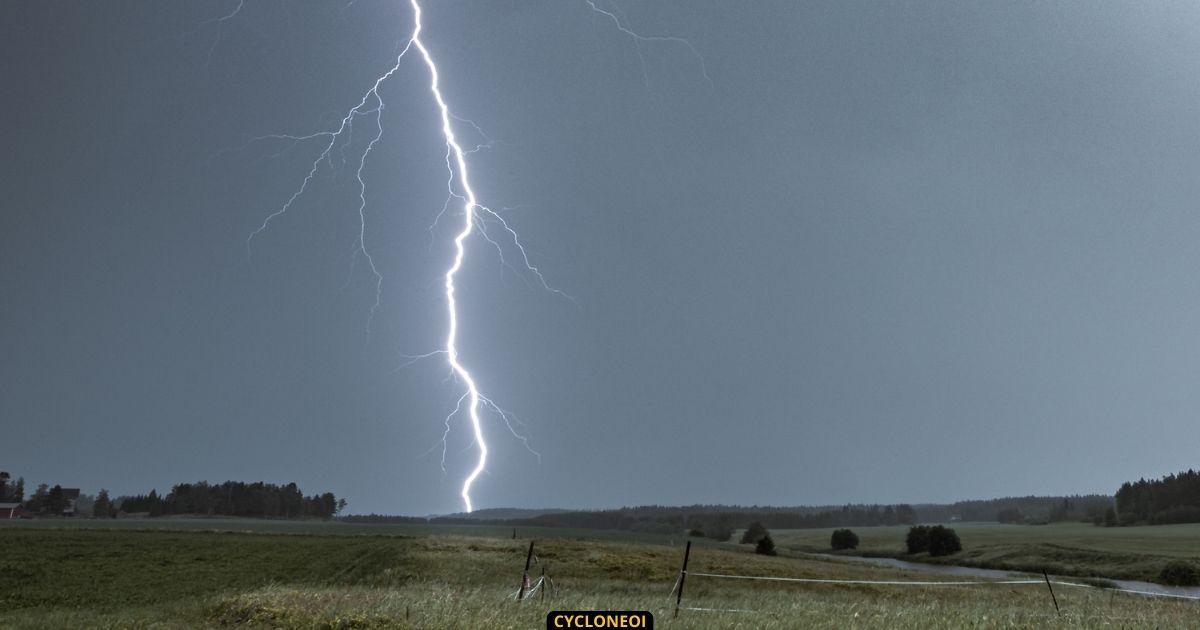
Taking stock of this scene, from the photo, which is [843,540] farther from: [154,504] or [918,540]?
[154,504]

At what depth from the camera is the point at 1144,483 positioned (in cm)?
12138

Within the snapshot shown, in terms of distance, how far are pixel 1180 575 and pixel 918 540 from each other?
41667 millimetres

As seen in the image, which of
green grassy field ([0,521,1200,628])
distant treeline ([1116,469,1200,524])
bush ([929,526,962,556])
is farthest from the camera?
distant treeline ([1116,469,1200,524])

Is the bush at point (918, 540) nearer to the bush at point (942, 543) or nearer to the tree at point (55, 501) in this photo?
the bush at point (942, 543)

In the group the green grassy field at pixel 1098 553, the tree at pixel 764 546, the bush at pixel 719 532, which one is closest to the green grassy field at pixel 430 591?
the tree at pixel 764 546

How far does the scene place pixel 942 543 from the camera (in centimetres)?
8812

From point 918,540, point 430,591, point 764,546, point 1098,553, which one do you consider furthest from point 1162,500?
point 430,591

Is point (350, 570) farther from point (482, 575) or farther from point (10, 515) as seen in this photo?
point (10, 515)

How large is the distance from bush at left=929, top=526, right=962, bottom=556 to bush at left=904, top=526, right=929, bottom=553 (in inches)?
41.3

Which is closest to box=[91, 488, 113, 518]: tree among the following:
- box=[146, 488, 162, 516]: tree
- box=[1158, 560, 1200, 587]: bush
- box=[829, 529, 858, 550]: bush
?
box=[146, 488, 162, 516]: tree

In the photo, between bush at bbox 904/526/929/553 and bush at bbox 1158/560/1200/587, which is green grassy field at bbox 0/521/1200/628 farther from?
bush at bbox 904/526/929/553

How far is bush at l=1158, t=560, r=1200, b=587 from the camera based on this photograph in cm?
5191

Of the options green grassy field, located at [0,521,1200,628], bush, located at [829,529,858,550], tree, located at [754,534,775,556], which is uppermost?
green grassy field, located at [0,521,1200,628]

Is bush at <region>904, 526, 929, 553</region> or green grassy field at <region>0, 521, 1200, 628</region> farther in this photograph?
bush at <region>904, 526, 929, 553</region>
